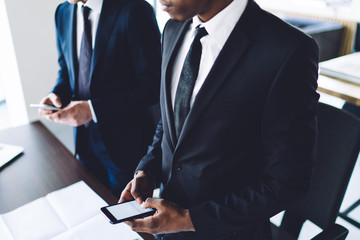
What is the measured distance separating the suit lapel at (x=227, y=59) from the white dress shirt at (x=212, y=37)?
1.1 inches

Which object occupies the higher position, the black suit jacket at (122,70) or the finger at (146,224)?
the black suit jacket at (122,70)

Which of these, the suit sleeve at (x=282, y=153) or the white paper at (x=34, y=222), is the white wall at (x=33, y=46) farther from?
the suit sleeve at (x=282, y=153)

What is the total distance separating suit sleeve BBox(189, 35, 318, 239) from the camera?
77cm

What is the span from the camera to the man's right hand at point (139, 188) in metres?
1.06

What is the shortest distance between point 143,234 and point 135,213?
15cm

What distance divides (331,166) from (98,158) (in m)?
1.15

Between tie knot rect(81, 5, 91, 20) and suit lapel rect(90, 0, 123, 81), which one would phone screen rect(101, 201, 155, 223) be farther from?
tie knot rect(81, 5, 91, 20)

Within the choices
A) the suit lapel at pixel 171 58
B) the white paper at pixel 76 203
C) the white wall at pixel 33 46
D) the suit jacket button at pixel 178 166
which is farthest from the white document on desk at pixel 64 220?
the white wall at pixel 33 46

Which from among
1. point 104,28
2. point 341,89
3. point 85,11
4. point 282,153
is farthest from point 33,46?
point 341,89

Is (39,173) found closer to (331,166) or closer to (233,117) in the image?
(233,117)

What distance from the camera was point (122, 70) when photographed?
5.09ft

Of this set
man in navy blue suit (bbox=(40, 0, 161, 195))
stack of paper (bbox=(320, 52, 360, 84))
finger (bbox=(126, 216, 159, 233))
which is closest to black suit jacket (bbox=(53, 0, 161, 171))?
man in navy blue suit (bbox=(40, 0, 161, 195))

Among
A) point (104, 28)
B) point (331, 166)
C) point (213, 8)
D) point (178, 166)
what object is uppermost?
point (213, 8)

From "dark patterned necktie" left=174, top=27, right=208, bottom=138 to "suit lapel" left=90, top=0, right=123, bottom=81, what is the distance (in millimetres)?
662
